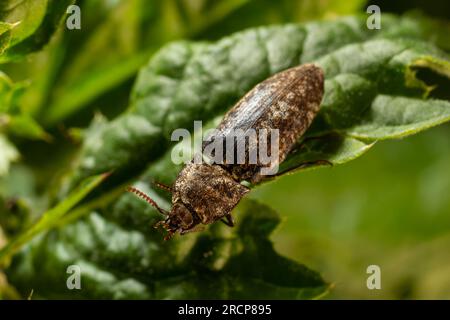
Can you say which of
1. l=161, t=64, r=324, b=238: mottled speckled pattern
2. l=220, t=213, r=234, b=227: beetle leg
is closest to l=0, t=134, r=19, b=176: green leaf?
l=161, t=64, r=324, b=238: mottled speckled pattern

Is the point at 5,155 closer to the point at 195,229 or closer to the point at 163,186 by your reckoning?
the point at 163,186

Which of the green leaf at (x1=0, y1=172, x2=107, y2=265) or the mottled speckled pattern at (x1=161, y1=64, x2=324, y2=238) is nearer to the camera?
the green leaf at (x1=0, y1=172, x2=107, y2=265)

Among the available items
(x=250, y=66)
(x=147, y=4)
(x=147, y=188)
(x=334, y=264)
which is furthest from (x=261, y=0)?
(x=334, y=264)

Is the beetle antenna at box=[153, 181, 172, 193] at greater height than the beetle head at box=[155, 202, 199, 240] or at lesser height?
greater

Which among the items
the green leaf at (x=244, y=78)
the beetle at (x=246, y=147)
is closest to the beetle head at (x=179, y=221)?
the beetle at (x=246, y=147)

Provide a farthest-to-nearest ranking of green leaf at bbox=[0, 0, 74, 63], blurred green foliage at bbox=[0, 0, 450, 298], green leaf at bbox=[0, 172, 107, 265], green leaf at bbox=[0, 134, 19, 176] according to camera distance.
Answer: green leaf at bbox=[0, 134, 19, 176]
blurred green foliage at bbox=[0, 0, 450, 298]
green leaf at bbox=[0, 172, 107, 265]
green leaf at bbox=[0, 0, 74, 63]

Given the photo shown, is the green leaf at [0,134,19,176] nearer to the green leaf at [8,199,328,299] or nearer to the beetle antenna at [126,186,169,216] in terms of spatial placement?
the green leaf at [8,199,328,299]

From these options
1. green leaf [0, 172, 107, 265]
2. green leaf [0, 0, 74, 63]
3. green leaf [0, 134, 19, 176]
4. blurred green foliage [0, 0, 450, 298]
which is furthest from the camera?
green leaf [0, 134, 19, 176]

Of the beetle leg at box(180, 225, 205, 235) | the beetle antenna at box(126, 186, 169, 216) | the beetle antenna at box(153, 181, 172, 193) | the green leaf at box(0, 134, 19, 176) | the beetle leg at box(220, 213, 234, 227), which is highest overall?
the green leaf at box(0, 134, 19, 176)
